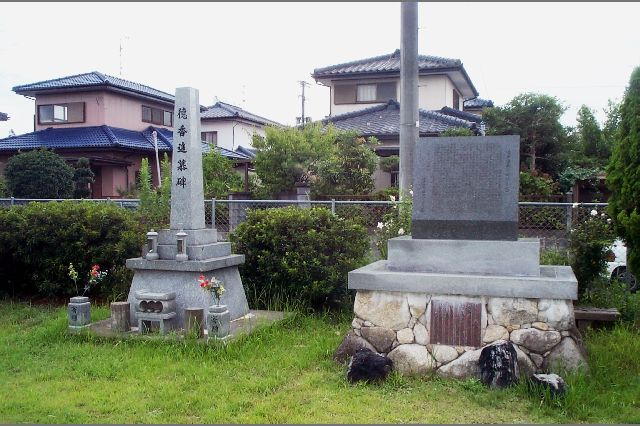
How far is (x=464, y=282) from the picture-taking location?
5.32m

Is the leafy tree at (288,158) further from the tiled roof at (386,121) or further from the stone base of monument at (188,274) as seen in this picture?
the stone base of monument at (188,274)

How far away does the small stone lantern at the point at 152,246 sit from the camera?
688 cm

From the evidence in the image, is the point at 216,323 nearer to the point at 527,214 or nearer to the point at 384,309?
the point at 384,309

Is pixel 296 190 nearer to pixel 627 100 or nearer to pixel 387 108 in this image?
pixel 387 108

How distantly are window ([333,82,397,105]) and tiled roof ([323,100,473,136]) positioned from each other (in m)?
1.20

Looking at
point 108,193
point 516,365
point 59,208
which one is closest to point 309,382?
point 516,365

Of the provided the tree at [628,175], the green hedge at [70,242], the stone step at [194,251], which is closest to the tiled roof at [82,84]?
the green hedge at [70,242]

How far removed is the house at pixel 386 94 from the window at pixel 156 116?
786cm

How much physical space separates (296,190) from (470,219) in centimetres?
1144

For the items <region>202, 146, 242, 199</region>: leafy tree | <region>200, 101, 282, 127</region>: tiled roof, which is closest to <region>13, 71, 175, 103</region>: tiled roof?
<region>200, 101, 282, 127</region>: tiled roof

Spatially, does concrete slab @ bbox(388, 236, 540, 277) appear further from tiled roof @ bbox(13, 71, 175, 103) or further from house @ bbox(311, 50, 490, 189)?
tiled roof @ bbox(13, 71, 175, 103)

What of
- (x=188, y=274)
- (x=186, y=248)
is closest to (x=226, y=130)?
(x=186, y=248)

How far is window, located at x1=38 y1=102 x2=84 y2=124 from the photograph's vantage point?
25469 mm

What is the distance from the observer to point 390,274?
18.2ft
